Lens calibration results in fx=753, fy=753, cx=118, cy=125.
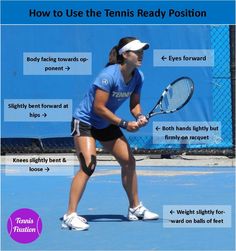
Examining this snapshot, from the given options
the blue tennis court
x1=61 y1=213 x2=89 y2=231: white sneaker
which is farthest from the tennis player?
the blue tennis court

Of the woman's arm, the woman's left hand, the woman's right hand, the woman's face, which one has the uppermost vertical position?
the woman's face

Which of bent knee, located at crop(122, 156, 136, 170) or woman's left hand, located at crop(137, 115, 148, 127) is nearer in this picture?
woman's left hand, located at crop(137, 115, 148, 127)

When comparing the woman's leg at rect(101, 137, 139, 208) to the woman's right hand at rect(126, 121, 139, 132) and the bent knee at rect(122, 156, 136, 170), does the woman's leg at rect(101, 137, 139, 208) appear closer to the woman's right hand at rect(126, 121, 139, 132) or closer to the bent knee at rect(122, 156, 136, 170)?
the bent knee at rect(122, 156, 136, 170)

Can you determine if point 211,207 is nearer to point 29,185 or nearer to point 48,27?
point 29,185

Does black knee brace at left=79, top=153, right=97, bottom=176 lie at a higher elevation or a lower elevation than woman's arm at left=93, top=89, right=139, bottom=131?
lower

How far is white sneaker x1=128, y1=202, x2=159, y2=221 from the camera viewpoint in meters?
5.86

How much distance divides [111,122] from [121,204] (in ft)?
4.49

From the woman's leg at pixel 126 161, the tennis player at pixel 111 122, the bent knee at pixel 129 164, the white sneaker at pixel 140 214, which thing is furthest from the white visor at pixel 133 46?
the white sneaker at pixel 140 214

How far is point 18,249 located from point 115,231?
873 millimetres

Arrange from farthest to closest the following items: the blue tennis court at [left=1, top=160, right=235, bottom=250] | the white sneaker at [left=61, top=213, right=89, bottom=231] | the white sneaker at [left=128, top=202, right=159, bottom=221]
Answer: the white sneaker at [left=128, top=202, right=159, bottom=221], the white sneaker at [left=61, top=213, right=89, bottom=231], the blue tennis court at [left=1, top=160, right=235, bottom=250]

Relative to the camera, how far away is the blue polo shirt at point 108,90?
5593 mm

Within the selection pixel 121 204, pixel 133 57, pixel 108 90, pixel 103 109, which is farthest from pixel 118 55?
pixel 121 204

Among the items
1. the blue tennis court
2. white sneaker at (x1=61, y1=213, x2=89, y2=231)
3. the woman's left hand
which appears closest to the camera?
the blue tennis court

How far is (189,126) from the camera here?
35.6 feet
